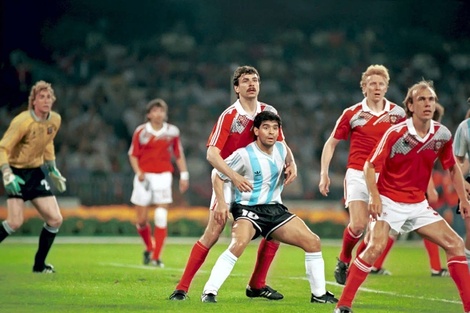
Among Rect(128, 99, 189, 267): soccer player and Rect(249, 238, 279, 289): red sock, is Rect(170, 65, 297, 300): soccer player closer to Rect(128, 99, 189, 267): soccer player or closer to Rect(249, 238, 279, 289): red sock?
Rect(249, 238, 279, 289): red sock

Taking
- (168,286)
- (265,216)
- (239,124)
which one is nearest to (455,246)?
(265,216)

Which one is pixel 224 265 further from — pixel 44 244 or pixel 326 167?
pixel 44 244

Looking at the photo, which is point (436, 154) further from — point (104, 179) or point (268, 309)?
point (104, 179)

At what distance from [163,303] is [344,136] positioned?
3.23 m

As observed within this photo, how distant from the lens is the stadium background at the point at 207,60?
2872 centimetres

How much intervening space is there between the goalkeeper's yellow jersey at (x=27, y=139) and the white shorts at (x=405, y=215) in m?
5.75

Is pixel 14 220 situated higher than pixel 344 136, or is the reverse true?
pixel 344 136

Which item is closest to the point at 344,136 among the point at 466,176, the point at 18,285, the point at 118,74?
the point at 466,176

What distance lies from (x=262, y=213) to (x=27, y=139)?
4613mm

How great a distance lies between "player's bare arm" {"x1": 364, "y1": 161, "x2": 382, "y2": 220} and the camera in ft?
→ 27.9

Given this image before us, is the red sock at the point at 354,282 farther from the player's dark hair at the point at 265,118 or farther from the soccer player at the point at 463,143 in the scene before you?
the soccer player at the point at 463,143

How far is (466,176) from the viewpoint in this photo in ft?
37.3

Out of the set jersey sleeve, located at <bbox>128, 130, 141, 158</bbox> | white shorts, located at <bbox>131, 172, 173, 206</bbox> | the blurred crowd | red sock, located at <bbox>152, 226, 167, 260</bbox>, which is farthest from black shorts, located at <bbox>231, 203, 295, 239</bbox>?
the blurred crowd

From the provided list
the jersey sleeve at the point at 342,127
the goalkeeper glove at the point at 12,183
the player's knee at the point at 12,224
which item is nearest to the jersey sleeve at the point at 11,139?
the goalkeeper glove at the point at 12,183
